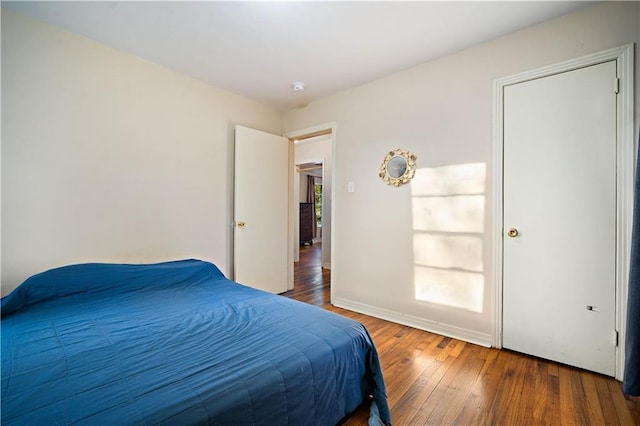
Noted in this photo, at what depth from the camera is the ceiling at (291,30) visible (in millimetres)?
1910

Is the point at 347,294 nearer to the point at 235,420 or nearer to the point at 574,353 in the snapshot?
the point at 574,353

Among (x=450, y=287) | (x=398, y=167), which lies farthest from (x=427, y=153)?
(x=450, y=287)

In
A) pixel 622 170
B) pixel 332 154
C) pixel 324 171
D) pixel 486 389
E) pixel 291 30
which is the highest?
pixel 291 30

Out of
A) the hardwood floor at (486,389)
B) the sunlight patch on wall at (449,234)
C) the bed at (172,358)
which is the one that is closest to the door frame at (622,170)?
the hardwood floor at (486,389)

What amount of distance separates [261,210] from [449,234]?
2.09 metres

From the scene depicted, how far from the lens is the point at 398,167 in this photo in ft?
9.33

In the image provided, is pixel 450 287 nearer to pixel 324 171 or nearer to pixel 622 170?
pixel 622 170

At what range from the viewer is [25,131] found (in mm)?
1991

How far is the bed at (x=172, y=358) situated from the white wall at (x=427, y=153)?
1328 mm

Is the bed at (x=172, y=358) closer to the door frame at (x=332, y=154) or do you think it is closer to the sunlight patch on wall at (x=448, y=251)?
the sunlight patch on wall at (x=448, y=251)

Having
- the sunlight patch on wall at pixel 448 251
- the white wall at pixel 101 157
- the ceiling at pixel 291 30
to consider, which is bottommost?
the sunlight patch on wall at pixel 448 251

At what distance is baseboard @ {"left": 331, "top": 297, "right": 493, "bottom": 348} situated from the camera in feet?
7.75

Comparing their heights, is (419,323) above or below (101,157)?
below

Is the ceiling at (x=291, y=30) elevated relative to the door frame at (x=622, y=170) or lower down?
elevated
